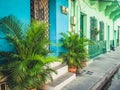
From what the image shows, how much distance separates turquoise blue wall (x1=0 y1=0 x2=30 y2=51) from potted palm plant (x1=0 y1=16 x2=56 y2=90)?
0.91 ft

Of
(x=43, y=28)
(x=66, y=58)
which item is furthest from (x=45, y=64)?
(x=66, y=58)

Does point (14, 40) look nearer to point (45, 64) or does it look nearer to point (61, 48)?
point (45, 64)

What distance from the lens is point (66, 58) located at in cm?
1076

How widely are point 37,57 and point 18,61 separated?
0.46 m

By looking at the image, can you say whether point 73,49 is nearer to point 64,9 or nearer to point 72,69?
point 72,69

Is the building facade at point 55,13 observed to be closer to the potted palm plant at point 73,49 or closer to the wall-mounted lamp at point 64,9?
the wall-mounted lamp at point 64,9

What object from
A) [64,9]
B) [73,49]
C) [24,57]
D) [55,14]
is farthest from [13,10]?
[64,9]

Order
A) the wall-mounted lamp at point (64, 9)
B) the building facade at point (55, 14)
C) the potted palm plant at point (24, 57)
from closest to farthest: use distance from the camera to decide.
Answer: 1. the potted palm plant at point (24, 57)
2. the building facade at point (55, 14)
3. the wall-mounted lamp at point (64, 9)

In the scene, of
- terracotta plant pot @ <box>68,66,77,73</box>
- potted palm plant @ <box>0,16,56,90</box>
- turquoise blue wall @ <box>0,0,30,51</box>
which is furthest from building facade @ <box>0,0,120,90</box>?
terracotta plant pot @ <box>68,66,77,73</box>

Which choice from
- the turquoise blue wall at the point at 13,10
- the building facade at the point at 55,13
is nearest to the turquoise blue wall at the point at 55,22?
the building facade at the point at 55,13

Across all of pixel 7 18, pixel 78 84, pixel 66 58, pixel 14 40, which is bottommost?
pixel 78 84

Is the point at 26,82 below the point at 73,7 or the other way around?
below

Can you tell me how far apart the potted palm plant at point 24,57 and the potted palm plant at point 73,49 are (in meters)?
3.48

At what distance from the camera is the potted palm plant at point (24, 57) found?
6488mm
